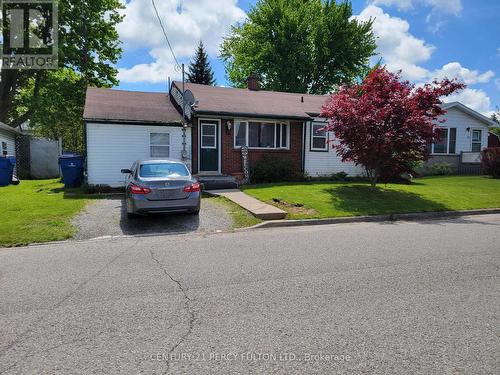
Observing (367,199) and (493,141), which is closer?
(367,199)

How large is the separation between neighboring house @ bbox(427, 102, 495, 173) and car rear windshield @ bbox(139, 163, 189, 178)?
1861 cm

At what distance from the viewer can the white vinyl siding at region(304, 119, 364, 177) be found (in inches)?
716

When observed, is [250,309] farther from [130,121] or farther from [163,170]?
[130,121]

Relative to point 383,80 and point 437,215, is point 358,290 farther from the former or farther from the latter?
point 383,80

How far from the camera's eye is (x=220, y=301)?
4281mm

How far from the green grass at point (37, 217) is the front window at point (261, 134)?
7.32 meters

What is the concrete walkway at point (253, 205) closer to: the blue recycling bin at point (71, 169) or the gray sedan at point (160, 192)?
the gray sedan at point (160, 192)

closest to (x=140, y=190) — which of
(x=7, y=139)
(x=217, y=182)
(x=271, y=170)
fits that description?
(x=217, y=182)

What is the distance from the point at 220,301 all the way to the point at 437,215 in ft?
29.9

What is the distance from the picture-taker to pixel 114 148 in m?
14.6

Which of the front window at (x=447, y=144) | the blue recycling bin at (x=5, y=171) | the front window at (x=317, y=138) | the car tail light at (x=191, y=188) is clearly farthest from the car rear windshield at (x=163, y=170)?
the front window at (x=447, y=144)

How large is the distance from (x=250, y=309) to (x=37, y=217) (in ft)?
24.1

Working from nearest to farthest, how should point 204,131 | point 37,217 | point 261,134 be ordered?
point 37,217 < point 204,131 < point 261,134

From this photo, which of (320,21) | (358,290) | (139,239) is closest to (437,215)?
(358,290)
